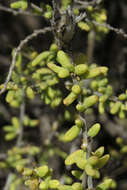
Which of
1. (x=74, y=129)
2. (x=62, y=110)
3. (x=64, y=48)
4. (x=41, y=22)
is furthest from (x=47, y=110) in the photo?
(x=74, y=129)

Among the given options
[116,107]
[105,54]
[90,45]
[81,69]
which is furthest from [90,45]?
[81,69]

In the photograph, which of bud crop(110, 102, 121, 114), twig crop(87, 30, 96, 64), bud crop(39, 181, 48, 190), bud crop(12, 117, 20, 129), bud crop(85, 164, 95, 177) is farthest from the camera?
twig crop(87, 30, 96, 64)

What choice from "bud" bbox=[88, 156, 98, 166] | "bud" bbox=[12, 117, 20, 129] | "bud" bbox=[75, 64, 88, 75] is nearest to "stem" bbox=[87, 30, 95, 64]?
"bud" bbox=[12, 117, 20, 129]

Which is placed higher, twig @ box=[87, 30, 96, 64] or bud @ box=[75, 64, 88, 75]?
twig @ box=[87, 30, 96, 64]

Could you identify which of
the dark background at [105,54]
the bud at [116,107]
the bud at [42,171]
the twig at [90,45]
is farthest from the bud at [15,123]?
the bud at [42,171]

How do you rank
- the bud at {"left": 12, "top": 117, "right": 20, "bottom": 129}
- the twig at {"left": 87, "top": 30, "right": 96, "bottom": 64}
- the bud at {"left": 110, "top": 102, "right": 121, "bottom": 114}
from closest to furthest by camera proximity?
the bud at {"left": 110, "top": 102, "right": 121, "bottom": 114} → the bud at {"left": 12, "top": 117, "right": 20, "bottom": 129} → the twig at {"left": 87, "top": 30, "right": 96, "bottom": 64}

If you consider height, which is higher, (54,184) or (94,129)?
(94,129)

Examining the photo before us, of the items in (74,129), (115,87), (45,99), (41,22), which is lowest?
(74,129)

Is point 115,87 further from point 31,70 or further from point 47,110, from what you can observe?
point 31,70

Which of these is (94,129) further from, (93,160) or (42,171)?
(42,171)

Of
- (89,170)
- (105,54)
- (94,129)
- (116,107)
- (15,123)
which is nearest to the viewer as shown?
(89,170)

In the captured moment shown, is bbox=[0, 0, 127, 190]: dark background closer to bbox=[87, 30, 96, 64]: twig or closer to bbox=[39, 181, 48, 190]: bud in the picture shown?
bbox=[87, 30, 96, 64]: twig
